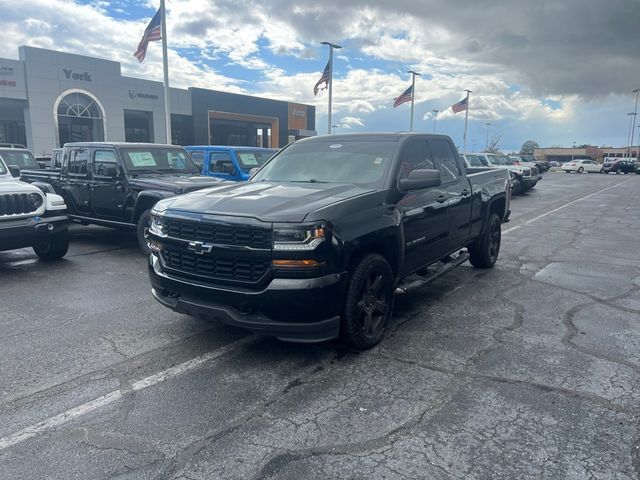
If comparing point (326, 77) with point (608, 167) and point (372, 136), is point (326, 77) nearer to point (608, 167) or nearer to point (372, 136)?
point (372, 136)

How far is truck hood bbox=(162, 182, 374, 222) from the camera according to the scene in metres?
3.88

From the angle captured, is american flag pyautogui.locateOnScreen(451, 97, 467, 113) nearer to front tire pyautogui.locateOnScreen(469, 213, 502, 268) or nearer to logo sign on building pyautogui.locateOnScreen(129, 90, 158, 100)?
logo sign on building pyautogui.locateOnScreen(129, 90, 158, 100)

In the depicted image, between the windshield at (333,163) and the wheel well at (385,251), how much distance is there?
0.59 m

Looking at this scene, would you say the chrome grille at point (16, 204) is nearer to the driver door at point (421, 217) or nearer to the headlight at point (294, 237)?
the headlight at point (294, 237)

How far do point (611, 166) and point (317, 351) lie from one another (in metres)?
59.2

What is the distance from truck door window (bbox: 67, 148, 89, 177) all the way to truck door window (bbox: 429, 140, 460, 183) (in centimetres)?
675

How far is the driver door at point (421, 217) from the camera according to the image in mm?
4922

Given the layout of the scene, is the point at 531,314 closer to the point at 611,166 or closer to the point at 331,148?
the point at 331,148

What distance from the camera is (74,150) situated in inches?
389

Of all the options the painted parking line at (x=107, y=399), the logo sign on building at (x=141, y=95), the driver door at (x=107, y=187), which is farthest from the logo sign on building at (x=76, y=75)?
the painted parking line at (x=107, y=399)

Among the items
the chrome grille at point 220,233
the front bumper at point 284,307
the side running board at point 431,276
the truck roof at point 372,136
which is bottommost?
the side running board at point 431,276

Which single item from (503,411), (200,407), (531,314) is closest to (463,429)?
(503,411)

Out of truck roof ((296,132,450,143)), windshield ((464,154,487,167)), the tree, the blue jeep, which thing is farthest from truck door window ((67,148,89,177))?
the tree

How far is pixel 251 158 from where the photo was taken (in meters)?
12.3
